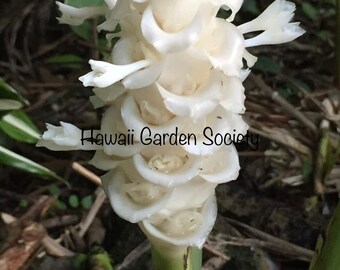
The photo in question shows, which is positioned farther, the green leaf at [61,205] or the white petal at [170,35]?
the green leaf at [61,205]

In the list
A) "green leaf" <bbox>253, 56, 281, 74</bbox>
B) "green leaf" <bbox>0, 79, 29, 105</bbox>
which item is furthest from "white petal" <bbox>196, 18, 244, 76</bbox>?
"green leaf" <bbox>253, 56, 281, 74</bbox>

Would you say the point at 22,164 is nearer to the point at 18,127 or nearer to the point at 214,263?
the point at 18,127

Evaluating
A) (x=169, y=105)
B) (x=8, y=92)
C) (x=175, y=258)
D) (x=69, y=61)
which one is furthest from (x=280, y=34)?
(x=69, y=61)

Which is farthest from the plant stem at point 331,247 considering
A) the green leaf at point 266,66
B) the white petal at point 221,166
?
the green leaf at point 266,66

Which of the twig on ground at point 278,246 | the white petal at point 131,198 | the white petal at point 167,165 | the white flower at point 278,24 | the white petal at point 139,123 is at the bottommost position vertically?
the twig on ground at point 278,246

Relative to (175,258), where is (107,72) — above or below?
above

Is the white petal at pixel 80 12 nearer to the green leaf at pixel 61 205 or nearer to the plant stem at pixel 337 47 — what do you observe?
the green leaf at pixel 61 205
